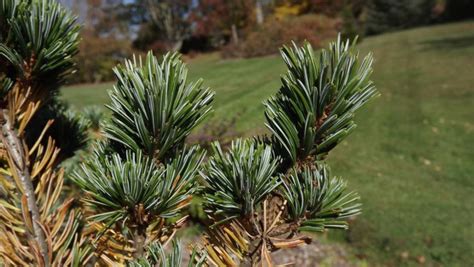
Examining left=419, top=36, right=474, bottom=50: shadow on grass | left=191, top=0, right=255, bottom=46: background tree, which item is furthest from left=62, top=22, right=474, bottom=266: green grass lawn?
left=191, top=0, right=255, bottom=46: background tree

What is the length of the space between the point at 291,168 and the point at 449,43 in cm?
2323

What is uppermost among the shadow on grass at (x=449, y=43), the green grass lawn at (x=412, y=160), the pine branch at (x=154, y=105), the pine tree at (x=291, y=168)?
the pine branch at (x=154, y=105)

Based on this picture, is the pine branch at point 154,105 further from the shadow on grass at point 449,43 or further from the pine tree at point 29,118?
the shadow on grass at point 449,43

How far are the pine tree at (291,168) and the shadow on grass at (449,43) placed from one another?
68.6ft

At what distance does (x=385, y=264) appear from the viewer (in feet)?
16.5

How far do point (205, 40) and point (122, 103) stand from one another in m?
42.2

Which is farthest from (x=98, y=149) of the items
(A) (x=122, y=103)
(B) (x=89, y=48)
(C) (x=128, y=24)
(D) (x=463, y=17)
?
(C) (x=128, y=24)

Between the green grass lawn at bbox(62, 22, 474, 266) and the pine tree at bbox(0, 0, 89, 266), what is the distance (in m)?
0.45

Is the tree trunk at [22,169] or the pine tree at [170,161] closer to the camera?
the pine tree at [170,161]

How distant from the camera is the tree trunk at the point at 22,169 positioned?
875 millimetres

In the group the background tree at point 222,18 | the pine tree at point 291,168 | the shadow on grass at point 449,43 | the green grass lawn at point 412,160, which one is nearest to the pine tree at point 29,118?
the pine tree at point 291,168

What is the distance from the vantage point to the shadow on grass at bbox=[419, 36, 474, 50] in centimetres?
1948

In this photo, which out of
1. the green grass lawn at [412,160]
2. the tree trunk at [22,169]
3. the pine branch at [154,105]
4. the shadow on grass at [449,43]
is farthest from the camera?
the shadow on grass at [449,43]

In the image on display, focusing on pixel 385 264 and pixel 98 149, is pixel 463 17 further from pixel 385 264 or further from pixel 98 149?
pixel 98 149
